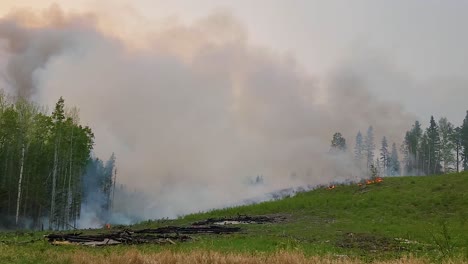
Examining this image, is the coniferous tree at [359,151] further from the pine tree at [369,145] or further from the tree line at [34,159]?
the tree line at [34,159]

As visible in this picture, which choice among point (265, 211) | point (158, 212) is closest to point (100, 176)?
point (158, 212)

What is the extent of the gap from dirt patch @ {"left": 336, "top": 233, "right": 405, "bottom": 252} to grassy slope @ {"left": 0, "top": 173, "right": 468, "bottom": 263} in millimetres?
71

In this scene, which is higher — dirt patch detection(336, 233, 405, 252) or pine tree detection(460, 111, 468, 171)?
pine tree detection(460, 111, 468, 171)

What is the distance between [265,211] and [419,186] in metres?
20.6

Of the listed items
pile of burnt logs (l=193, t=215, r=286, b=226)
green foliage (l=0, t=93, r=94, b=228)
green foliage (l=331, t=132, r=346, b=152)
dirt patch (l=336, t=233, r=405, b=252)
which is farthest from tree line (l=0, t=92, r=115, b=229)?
green foliage (l=331, t=132, r=346, b=152)

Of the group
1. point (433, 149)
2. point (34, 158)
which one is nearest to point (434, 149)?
point (433, 149)

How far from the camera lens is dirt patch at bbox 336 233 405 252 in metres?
26.4

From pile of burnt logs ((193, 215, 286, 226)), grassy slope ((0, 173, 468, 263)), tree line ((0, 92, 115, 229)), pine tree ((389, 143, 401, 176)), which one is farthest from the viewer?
pine tree ((389, 143, 401, 176))

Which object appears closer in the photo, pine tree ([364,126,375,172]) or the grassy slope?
the grassy slope

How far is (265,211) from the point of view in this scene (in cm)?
5750

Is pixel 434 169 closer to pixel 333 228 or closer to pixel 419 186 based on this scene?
pixel 419 186

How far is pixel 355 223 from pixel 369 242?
11079 mm

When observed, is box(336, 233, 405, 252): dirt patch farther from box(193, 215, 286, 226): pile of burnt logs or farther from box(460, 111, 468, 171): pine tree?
box(460, 111, 468, 171): pine tree

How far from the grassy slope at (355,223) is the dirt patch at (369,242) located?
0.23ft
